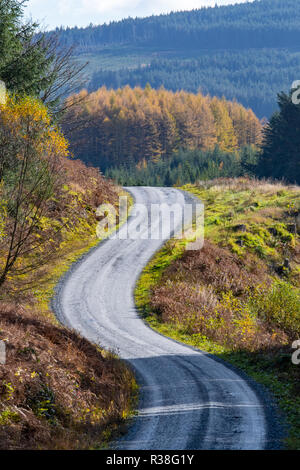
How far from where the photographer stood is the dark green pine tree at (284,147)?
182 feet

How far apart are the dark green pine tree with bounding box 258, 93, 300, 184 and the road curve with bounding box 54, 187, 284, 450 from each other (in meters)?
34.9

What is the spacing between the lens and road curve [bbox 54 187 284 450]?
913cm

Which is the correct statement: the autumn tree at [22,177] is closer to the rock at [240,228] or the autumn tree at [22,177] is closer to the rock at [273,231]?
the rock at [240,228]

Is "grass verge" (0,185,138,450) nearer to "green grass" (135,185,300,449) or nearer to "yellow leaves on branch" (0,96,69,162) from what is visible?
"yellow leaves on branch" (0,96,69,162)

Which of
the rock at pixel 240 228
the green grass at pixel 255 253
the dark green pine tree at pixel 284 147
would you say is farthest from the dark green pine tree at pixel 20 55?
the dark green pine tree at pixel 284 147

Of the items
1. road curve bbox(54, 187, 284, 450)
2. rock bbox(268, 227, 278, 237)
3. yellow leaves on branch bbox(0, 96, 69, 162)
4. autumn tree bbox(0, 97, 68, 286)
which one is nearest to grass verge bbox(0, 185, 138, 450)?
road curve bbox(54, 187, 284, 450)

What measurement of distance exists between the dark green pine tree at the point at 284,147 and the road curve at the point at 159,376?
34.9 m

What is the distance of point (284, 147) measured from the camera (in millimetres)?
57500

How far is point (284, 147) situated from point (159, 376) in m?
49.2

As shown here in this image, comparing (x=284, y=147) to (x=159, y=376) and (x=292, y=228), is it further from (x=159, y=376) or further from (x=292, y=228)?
(x=159, y=376)

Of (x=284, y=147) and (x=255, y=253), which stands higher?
(x=284, y=147)

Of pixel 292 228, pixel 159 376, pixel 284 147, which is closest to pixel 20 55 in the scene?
pixel 159 376

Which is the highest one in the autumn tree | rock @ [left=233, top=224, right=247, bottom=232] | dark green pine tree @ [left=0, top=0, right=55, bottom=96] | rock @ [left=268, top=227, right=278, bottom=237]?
dark green pine tree @ [left=0, top=0, right=55, bottom=96]
